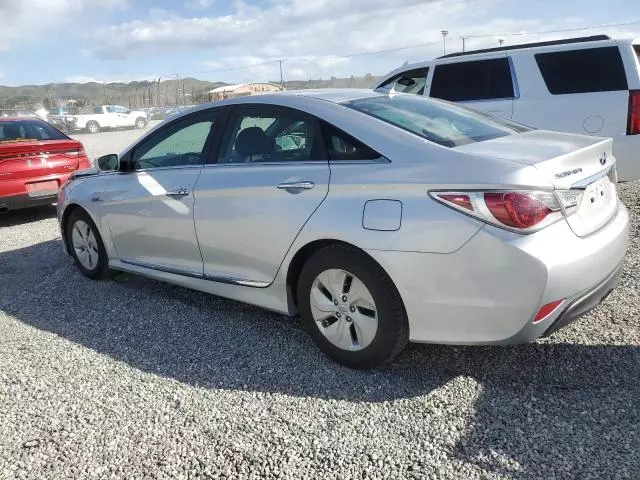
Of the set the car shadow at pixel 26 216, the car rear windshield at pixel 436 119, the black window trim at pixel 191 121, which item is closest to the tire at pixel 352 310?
the car rear windshield at pixel 436 119

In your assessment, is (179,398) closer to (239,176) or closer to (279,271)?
(279,271)

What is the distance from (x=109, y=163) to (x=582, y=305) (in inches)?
143

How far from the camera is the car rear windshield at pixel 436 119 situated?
3164 mm

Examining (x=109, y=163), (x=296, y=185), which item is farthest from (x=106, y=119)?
(x=296, y=185)

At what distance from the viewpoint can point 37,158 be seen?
7676 millimetres

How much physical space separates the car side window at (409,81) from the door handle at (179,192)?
16.3 feet

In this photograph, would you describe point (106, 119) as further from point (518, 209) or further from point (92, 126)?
point (518, 209)

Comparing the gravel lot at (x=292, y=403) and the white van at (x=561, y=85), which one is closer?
the gravel lot at (x=292, y=403)

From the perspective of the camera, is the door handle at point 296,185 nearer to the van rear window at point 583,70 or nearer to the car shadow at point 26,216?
the van rear window at point 583,70

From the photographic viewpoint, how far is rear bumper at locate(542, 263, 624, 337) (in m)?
2.71

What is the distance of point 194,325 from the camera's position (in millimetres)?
4035

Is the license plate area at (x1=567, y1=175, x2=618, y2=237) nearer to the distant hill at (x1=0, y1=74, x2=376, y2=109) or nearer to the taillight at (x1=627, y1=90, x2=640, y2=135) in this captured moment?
the taillight at (x1=627, y1=90, x2=640, y2=135)

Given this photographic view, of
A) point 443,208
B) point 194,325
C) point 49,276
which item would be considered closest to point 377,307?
point 443,208

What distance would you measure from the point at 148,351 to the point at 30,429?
90 cm
